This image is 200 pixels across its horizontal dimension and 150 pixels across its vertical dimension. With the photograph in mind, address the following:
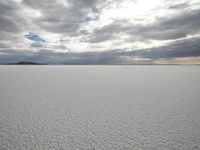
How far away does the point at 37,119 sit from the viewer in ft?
8.64

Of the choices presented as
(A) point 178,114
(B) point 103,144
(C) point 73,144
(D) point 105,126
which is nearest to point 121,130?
(D) point 105,126

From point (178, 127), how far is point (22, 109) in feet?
9.38

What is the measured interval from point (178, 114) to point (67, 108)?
2.17 metres

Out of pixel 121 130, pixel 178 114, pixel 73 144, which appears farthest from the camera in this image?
pixel 178 114

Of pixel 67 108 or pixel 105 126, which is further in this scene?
pixel 67 108

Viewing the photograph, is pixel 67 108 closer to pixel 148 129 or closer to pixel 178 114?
pixel 148 129

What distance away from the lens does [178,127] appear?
7.66ft

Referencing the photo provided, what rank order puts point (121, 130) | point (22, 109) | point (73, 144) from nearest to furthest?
1. point (73, 144)
2. point (121, 130)
3. point (22, 109)

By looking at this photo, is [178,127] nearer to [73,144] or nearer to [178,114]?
[178,114]

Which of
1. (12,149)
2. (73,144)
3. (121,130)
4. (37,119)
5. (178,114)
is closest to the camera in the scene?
(12,149)

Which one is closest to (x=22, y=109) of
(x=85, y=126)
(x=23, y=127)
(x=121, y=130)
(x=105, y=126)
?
(x=23, y=127)

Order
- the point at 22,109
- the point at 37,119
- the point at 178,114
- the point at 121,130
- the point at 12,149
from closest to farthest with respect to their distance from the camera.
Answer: the point at 12,149 → the point at 121,130 → the point at 37,119 → the point at 178,114 → the point at 22,109

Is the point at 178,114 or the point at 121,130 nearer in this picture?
the point at 121,130

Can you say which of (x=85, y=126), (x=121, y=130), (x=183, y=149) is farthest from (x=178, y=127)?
(x=85, y=126)
